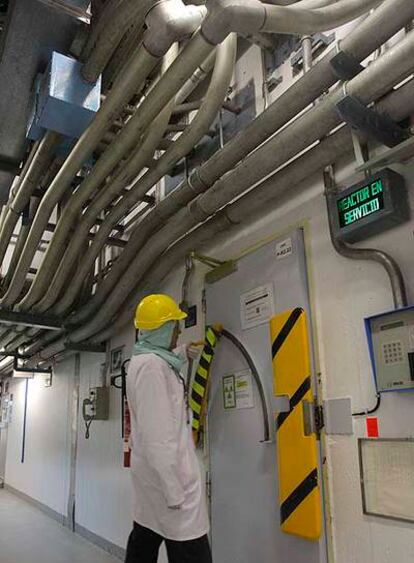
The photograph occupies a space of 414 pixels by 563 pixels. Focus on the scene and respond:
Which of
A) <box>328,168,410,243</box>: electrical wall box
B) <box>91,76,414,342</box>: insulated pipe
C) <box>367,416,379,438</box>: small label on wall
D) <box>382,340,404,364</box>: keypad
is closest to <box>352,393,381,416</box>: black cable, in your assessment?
<box>367,416,379,438</box>: small label on wall

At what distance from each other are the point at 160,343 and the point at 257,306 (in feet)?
2.06

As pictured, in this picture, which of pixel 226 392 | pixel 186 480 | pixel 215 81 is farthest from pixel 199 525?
pixel 215 81

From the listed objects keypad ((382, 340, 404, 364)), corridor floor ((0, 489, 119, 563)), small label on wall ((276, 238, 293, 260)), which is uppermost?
small label on wall ((276, 238, 293, 260))

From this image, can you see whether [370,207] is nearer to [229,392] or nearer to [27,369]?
[229,392]

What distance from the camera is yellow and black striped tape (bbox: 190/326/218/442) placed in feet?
9.41

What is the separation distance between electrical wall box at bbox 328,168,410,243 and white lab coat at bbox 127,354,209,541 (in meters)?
1.08

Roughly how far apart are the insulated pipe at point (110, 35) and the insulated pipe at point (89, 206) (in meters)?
0.26

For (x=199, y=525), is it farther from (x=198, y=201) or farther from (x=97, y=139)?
(x=97, y=139)

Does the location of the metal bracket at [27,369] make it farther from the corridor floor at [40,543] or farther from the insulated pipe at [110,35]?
the insulated pipe at [110,35]

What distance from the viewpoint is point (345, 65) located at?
1.81m

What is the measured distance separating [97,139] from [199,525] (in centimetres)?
192

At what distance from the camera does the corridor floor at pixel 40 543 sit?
159 inches

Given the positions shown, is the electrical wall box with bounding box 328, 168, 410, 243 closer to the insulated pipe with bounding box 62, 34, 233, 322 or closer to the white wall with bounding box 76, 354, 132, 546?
the insulated pipe with bounding box 62, 34, 233, 322

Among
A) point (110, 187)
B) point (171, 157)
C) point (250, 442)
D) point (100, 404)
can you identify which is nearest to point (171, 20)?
point (171, 157)
